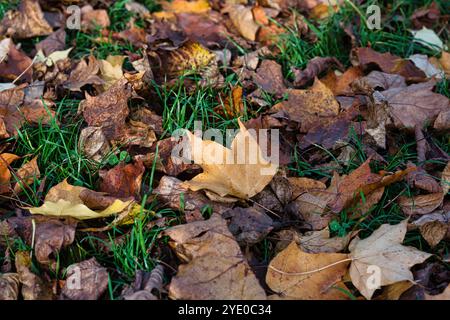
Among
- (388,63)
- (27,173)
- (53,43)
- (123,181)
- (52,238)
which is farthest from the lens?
(53,43)

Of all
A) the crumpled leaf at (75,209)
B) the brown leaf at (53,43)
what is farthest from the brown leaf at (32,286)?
the brown leaf at (53,43)

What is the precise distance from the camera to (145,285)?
2275mm

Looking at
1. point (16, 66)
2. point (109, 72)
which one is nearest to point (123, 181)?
point (109, 72)

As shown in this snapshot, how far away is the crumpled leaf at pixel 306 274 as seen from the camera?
2.27 metres

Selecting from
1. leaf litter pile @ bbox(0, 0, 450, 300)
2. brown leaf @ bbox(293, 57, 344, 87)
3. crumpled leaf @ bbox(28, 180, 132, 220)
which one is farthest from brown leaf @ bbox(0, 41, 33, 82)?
brown leaf @ bbox(293, 57, 344, 87)

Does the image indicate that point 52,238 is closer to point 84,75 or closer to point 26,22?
point 84,75

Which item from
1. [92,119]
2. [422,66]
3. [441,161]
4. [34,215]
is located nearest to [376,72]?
[422,66]

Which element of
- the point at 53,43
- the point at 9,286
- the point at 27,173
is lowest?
the point at 9,286

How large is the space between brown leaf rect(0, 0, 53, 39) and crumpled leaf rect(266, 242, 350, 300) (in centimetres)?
224

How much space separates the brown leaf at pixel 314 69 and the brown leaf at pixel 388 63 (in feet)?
0.46

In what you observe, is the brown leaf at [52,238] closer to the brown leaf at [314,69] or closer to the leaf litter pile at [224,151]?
the leaf litter pile at [224,151]

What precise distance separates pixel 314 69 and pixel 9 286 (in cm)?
196

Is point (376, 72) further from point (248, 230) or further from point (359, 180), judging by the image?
point (248, 230)

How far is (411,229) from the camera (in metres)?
2.56
